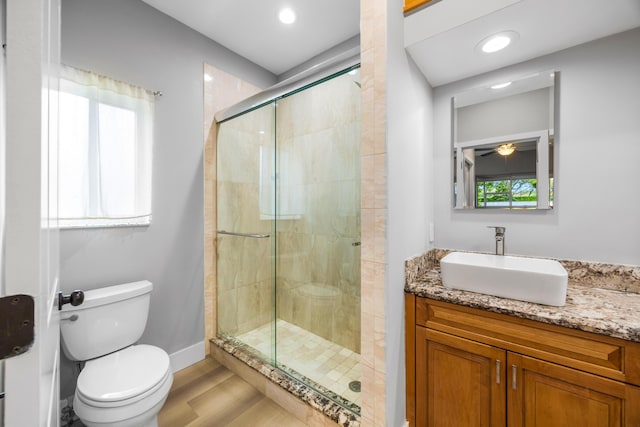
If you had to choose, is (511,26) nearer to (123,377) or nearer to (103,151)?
(103,151)

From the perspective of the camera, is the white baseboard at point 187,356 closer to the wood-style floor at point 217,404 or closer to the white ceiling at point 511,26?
the wood-style floor at point 217,404

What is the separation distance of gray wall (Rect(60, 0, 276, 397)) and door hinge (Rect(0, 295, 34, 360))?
146 centimetres

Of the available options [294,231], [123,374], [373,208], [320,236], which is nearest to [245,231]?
[294,231]

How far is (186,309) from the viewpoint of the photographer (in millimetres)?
2055

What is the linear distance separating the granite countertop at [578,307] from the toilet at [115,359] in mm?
1346

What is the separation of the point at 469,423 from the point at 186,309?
1937 millimetres

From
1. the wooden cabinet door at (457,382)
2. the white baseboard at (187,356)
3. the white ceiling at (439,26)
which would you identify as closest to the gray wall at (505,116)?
the white ceiling at (439,26)

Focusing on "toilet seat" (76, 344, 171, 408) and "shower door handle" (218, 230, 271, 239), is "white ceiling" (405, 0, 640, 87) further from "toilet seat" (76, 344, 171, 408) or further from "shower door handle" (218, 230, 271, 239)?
"toilet seat" (76, 344, 171, 408)

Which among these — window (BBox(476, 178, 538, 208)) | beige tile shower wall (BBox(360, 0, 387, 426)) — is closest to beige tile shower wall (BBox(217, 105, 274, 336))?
beige tile shower wall (BBox(360, 0, 387, 426))

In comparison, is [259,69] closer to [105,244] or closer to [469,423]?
[105,244]

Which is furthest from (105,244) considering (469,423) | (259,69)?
(469,423)

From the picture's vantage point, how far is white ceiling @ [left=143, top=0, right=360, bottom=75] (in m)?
1.88

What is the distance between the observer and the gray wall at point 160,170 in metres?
1.58

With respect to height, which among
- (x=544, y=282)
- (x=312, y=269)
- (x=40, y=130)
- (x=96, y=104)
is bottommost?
(x=312, y=269)
